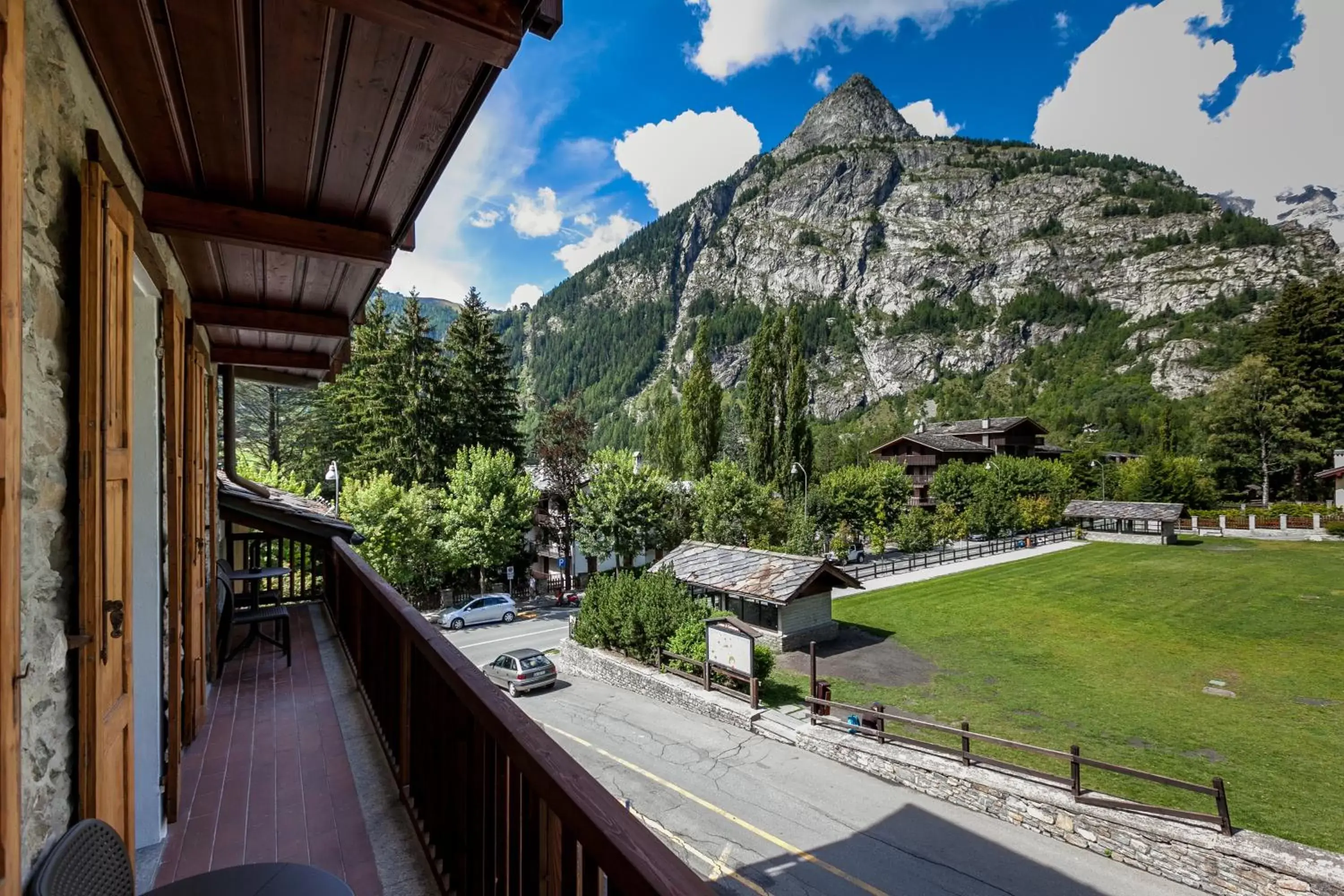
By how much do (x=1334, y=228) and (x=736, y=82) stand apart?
120m

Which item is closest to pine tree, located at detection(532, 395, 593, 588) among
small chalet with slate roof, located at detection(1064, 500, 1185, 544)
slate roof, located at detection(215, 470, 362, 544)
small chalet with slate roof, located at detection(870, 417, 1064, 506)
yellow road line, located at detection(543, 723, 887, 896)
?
yellow road line, located at detection(543, 723, 887, 896)

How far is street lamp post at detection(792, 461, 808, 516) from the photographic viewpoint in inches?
1091

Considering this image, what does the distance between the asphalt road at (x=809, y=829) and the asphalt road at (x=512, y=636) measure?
6431mm

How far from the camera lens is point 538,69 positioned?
14.7 feet

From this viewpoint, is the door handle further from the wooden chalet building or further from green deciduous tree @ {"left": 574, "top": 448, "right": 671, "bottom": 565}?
green deciduous tree @ {"left": 574, "top": 448, "right": 671, "bottom": 565}

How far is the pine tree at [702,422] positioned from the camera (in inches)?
1227

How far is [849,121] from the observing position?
157 meters

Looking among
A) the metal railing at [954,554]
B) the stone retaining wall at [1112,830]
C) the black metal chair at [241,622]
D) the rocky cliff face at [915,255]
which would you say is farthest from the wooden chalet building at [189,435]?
the rocky cliff face at [915,255]

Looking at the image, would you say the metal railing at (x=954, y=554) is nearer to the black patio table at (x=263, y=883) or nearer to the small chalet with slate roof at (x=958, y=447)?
the small chalet with slate roof at (x=958, y=447)

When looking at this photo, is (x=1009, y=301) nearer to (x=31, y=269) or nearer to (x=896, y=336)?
(x=896, y=336)

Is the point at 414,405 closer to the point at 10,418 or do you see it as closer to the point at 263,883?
the point at 263,883

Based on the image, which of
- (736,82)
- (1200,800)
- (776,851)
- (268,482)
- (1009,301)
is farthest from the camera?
(736,82)

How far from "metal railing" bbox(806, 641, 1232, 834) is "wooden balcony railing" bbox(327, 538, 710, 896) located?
8490mm

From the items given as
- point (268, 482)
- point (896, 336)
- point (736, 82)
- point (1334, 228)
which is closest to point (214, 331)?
point (268, 482)
